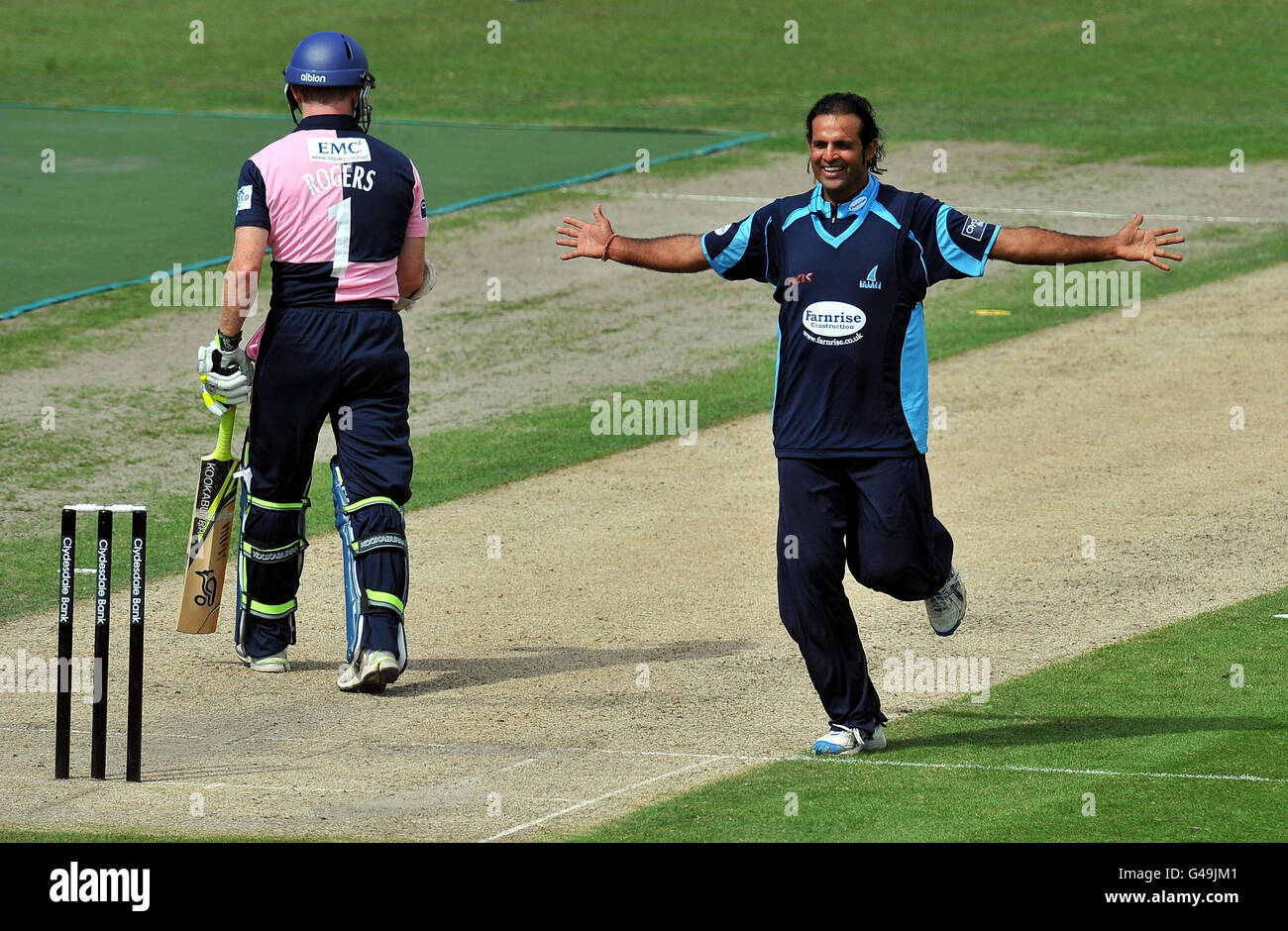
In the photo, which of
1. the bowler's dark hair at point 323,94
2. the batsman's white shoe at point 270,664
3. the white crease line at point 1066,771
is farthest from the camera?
the batsman's white shoe at point 270,664

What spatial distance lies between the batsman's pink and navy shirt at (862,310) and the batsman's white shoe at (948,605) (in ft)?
2.23

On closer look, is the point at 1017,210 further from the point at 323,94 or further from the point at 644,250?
the point at 644,250

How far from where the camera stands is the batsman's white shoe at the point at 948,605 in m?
7.51

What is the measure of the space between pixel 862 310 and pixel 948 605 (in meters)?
1.25

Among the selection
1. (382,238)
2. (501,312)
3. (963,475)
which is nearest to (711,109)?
(501,312)

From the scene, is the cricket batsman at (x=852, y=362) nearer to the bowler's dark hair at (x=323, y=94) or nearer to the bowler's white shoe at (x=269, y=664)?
the bowler's dark hair at (x=323, y=94)

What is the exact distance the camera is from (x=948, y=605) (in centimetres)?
752

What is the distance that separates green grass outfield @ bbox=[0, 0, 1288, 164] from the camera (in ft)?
84.9

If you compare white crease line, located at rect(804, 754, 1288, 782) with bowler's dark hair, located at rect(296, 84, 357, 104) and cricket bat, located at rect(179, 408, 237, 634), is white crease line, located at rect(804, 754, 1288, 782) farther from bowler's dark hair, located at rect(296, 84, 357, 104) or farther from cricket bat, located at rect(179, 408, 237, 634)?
bowler's dark hair, located at rect(296, 84, 357, 104)

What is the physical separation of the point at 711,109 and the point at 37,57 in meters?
11.6

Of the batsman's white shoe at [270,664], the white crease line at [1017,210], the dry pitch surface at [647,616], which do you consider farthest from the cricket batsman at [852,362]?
the white crease line at [1017,210]

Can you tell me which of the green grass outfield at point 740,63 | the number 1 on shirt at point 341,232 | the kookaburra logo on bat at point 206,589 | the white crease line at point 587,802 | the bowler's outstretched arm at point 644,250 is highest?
the green grass outfield at point 740,63

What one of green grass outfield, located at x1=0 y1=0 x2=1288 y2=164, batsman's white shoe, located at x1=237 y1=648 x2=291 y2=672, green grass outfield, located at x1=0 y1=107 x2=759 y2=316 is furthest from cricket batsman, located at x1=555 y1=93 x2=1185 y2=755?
green grass outfield, located at x1=0 y1=0 x2=1288 y2=164

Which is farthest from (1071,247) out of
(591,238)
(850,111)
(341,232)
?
(341,232)
